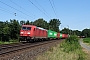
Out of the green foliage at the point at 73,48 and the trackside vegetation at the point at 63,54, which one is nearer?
the trackside vegetation at the point at 63,54

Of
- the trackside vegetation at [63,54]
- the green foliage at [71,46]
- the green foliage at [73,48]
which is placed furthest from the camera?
the green foliage at [71,46]

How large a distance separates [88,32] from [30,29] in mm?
154665

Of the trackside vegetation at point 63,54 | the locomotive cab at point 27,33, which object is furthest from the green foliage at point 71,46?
the locomotive cab at point 27,33

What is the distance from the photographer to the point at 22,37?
119ft

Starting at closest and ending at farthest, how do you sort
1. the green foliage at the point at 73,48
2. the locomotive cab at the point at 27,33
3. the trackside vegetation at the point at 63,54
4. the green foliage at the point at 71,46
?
the trackside vegetation at the point at 63,54
the green foliage at the point at 73,48
the green foliage at the point at 71,46
the locomotive cab at the point at 27,33

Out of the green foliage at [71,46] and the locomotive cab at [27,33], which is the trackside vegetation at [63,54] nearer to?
the green foliage at [71,46]

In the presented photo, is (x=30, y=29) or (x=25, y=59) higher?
(x=30, y=29)

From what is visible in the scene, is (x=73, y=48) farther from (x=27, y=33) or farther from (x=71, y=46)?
(x=27, y=33)

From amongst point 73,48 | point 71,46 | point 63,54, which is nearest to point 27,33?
point 71,46

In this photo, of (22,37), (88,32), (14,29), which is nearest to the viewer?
(22,37)

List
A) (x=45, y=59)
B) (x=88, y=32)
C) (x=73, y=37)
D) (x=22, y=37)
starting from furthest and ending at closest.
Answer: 1. (x=88, y=32)
2. (x=73, y=37)
3. (x=22, y=37)
4. (x=45, y=59)

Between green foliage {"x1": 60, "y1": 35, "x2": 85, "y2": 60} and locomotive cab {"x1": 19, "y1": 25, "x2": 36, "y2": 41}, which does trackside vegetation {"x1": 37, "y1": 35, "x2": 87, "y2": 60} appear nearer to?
green foliage {"x1": 60, "y1": 35, "x2": 85, "y2": 60}

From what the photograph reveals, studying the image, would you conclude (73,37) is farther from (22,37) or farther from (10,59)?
(10,59)

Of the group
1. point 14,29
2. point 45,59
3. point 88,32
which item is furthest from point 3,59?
point 88,32
